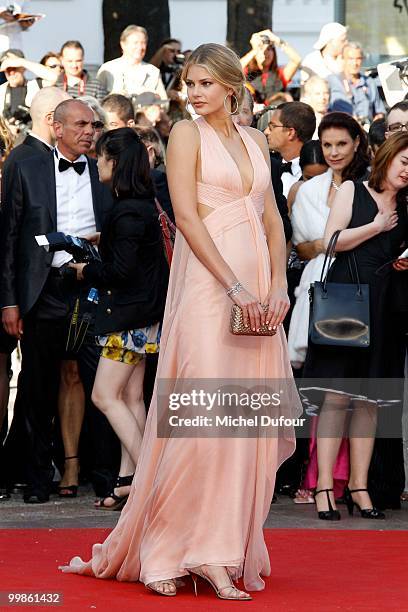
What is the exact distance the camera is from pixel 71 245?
8383 mm

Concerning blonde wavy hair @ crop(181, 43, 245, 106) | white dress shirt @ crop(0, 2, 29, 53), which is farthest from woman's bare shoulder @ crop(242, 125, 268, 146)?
white dress shirt @ crop(0, 2, 29, 53)

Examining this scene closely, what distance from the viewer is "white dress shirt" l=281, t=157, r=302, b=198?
32.6 feet

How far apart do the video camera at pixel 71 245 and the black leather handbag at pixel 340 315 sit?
1255mm

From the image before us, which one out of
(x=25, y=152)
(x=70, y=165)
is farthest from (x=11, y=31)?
(x=70, y=165)

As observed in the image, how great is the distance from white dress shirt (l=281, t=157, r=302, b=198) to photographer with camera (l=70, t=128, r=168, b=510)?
154cm

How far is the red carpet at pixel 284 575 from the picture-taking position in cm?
596

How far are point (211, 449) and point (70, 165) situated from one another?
135 inches

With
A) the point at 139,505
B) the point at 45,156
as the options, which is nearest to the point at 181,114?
the point at 45,156

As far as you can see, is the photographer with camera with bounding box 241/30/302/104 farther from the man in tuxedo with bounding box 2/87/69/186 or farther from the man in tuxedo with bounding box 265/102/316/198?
the man in tuxedo with bounding box 2/87/69/186

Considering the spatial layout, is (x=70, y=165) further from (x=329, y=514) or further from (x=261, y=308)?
(x=261, y=308)

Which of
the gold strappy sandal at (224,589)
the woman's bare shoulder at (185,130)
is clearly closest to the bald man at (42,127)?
the woman's bare shoulder at (185,130)

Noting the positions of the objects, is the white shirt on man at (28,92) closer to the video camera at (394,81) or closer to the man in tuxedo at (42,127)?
the video camera at (394,81)

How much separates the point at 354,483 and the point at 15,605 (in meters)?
3.17

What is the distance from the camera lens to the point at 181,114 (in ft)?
47.8
